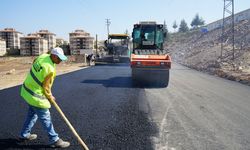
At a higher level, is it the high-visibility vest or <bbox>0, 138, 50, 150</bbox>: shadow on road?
the high-visibility vest

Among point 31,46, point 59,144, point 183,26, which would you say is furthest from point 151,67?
point 183,26

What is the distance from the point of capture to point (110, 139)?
529 centimetres

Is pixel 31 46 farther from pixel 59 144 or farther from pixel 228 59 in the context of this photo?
pixel 59 144

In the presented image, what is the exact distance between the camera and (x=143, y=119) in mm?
6676

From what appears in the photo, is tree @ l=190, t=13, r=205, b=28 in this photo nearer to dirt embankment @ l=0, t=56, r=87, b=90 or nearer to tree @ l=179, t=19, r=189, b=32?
tree @ l=179, t=19, r=189, b=32

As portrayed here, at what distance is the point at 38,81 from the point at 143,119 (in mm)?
2901

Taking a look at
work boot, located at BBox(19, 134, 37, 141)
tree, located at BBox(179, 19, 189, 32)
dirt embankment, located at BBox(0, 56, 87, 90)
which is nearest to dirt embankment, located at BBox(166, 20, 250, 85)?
dirt embankment, located at BBox(0, 56, 87, 90)

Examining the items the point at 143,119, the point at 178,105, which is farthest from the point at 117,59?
the point at 143,119

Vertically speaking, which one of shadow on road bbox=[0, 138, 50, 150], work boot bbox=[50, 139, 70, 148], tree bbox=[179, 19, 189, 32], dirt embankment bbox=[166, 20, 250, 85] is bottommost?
shadow on road bbox=[0, 138, 50, 150]

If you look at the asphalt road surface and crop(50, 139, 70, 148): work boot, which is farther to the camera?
the asphalt road surface

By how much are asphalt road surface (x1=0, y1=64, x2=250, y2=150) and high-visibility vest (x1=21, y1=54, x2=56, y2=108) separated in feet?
2.72

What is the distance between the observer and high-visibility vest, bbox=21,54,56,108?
453 cm

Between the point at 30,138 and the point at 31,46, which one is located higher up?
the point at 31,46

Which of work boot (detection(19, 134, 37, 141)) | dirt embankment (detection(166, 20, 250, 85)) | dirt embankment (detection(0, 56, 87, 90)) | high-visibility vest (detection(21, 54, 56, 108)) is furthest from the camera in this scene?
dirt embankment (detection(166, 20, 250, 85))
